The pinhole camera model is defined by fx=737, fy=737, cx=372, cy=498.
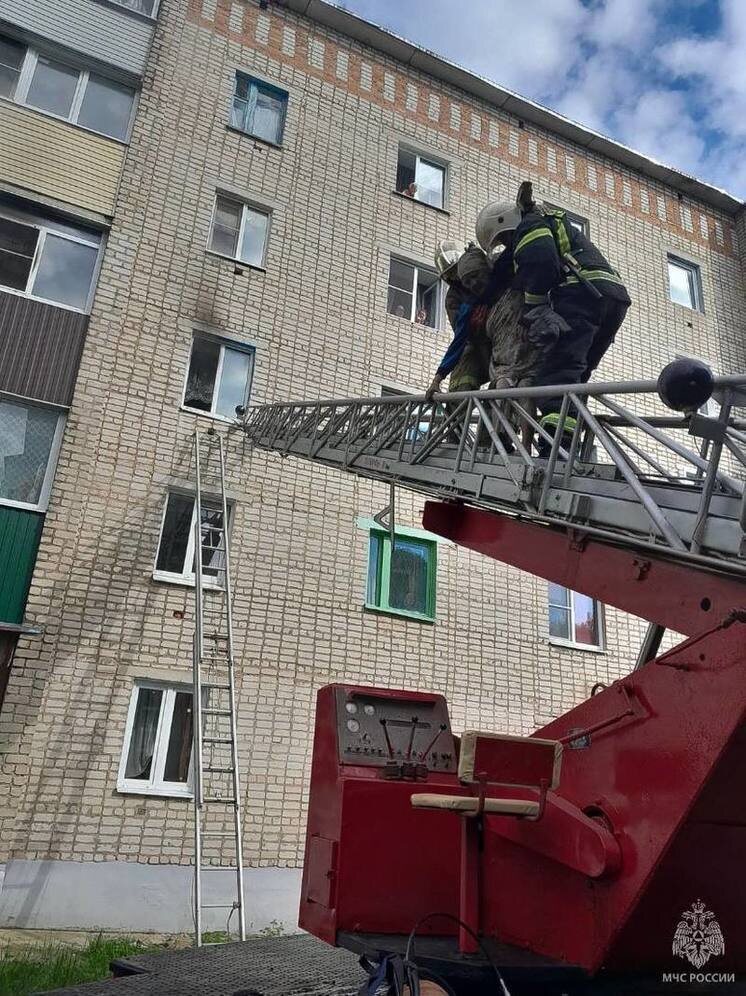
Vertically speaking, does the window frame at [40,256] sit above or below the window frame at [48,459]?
above

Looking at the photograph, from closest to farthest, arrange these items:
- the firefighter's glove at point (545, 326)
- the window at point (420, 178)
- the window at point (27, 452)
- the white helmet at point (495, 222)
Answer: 1. the firefighter's glove at point (545, 326)
2. the white helmet at point (495, 222)
3. the window at point (27, 452)
4. the window at point (420, 178)

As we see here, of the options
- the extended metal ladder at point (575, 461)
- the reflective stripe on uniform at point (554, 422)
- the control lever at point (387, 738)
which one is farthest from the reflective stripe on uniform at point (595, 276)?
the control lever at point (387, 738)

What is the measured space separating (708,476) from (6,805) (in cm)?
721

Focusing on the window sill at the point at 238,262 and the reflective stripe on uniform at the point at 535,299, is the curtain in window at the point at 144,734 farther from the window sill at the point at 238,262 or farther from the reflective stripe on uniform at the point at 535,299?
the window sill at the point at 238,262

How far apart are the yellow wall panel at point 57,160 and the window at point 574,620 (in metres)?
8.45

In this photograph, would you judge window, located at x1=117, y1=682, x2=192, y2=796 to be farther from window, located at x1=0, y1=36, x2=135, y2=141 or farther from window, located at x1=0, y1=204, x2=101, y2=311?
window, located at x1=0, y1=36, x2=135, y2=141

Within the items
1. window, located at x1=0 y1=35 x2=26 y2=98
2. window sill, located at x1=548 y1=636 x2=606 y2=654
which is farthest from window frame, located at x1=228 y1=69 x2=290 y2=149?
window sill, located at x1=548 y1=636 x2=606 y2=654

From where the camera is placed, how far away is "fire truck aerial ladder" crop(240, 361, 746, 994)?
271 cm

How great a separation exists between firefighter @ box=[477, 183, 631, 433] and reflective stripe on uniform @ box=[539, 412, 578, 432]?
811 millimetres

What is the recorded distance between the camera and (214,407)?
9852 millimetres

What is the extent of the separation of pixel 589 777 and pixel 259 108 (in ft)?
39.7

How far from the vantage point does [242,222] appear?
11.1m

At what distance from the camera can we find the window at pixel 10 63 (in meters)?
10.4

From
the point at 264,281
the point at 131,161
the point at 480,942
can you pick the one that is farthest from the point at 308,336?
the point at 480,942
